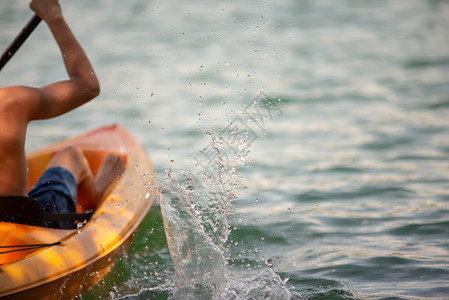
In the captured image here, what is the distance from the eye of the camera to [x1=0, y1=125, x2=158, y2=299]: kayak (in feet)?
9.32

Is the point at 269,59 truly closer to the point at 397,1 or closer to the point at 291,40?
the point at 291,40

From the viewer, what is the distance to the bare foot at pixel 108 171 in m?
4.24

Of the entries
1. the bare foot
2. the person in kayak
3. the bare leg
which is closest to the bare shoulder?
the person in kayak

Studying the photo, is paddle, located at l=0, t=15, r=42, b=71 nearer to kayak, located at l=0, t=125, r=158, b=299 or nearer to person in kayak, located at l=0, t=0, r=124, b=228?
person in kayak, located at l=0, t=0, r=124, b=228

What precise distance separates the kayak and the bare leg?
0.11 metres

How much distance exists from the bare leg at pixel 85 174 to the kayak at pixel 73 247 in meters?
0.11

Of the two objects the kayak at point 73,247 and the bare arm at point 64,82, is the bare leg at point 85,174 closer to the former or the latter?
the kayak at point 73,247

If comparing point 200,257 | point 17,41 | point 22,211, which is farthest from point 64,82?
point 200,257

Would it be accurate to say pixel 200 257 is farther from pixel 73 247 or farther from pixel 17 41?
pixel 17 41

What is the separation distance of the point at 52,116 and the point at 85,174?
2.93ft

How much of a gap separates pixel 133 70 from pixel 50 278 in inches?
269

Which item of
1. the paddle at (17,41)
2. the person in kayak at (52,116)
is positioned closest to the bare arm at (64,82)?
the person in kayak at (52,116)

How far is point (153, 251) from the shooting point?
4027 millimetres

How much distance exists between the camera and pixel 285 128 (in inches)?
269
